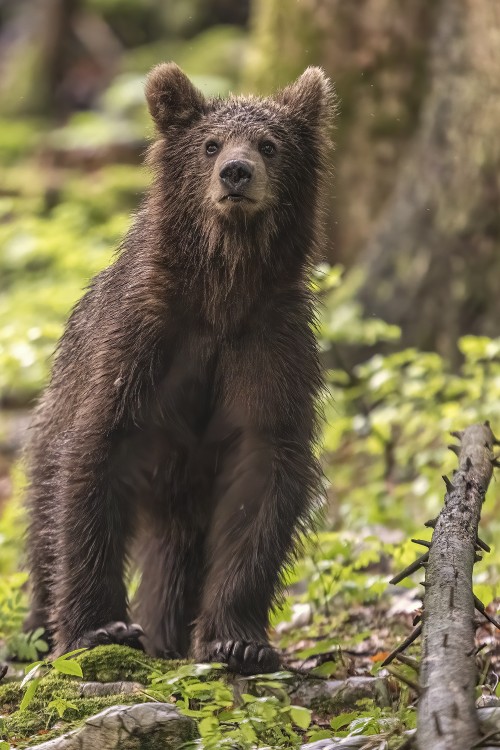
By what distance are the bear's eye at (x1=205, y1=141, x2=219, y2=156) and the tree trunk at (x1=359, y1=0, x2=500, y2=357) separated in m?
3.89

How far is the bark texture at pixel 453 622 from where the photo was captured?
9.82 feet

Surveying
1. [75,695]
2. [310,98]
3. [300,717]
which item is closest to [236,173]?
[310,98]

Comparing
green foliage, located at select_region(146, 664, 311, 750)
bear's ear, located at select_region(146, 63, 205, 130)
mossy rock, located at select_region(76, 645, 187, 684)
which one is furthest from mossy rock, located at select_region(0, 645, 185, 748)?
bear's ear, located at select_region(146, 63, 205, 130)

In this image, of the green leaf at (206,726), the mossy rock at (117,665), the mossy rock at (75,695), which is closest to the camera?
the green leaf at (206,726)

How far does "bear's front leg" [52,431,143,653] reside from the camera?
16.6 feet

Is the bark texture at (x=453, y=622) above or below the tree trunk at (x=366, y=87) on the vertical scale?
below

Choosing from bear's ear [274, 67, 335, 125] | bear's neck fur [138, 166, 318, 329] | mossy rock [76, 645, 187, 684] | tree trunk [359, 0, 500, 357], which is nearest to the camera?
mossy rock [76, 645, 187, 684]

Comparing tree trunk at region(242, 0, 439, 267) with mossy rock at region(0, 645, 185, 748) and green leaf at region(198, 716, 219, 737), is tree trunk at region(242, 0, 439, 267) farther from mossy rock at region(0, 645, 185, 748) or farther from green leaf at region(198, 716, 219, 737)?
green leaf at region(198, 716, 219, 737)

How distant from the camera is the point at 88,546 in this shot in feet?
16.6

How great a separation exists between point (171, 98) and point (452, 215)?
153 inches

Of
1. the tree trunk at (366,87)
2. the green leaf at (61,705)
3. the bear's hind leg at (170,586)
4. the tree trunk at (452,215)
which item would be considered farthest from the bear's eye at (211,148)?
the tree trunk at (366,87)

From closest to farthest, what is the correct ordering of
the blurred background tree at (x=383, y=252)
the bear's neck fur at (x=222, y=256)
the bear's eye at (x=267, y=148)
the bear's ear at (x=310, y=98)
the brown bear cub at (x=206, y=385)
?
1. the brown bear cub at (x=206, y=385)
2. the bear's neck fur at (x=222, y=256)
3. the bear's eye at (x=267, y=148)
4. the bear's ear at (x=310, y=98)
5. the blurred background tree at (x=383, y=252)

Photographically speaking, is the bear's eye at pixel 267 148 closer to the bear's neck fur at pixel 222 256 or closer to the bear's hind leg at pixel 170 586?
the bear's neck fur at pixel 222 256

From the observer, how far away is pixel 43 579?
19.6ft
